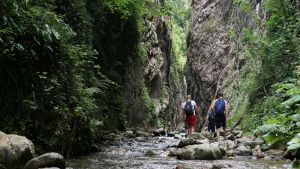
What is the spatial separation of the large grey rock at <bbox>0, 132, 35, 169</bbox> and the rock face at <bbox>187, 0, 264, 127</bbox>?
1984cm

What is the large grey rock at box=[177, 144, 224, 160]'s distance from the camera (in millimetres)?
8359

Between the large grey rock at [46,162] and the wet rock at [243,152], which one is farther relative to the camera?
the wet rock at [243,152]

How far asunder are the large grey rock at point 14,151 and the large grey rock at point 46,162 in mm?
97

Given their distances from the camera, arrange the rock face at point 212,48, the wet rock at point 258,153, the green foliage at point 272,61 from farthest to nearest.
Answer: the rock face at point 212,48 < the green foliage at point 272,61 < the wet rock at point 258,153

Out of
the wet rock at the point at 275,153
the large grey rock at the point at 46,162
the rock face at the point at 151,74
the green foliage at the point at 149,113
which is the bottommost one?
the large grey rock at the point at 46,162

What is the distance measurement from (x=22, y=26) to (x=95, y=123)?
3.24 metres

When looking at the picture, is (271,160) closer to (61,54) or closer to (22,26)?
(61,54)

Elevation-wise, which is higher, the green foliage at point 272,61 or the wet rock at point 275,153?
the green foliage at point 272,61

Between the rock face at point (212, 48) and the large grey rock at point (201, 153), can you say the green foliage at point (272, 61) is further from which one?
the rock face at point (212, 48)

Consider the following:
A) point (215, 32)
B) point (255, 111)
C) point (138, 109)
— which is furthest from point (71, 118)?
point (215, 32)

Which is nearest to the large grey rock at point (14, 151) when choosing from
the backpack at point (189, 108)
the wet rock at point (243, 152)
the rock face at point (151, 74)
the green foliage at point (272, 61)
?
the wet rock at point (243, 152)

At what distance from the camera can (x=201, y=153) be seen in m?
8.36

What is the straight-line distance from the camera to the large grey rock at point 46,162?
5781mm

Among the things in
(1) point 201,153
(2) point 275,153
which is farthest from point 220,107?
(1) point 201,153
